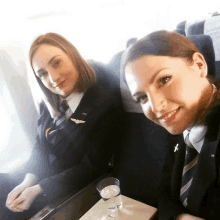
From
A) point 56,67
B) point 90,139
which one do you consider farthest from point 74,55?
point 90,139

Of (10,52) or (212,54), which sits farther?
(10,52)

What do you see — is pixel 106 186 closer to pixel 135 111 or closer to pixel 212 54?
pixel 135 111

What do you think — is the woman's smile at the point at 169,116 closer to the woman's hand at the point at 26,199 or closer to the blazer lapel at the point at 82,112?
the blazer lapel at the point at 82,112

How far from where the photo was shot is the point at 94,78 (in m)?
1.04

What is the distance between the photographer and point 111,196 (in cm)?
82

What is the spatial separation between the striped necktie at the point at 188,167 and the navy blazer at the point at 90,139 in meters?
0.44

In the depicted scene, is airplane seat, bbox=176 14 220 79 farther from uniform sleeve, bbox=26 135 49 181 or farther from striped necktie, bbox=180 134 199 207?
uniform sleeve, bbox=26 135 49 181

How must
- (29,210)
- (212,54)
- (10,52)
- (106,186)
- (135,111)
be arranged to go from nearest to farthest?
(212,54) < (106,186) < (135,111) < (29,210) < (10,52)

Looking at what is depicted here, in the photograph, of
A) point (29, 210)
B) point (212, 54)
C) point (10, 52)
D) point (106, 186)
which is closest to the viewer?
point (212, 54)

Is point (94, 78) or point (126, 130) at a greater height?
point (94, 78)

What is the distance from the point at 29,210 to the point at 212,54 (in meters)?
1.26

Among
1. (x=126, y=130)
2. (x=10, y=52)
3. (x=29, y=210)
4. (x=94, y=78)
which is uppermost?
(x=10, y=52)

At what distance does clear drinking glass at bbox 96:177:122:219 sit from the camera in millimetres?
804

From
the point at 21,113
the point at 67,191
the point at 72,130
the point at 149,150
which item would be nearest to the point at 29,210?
the point at 67,191
